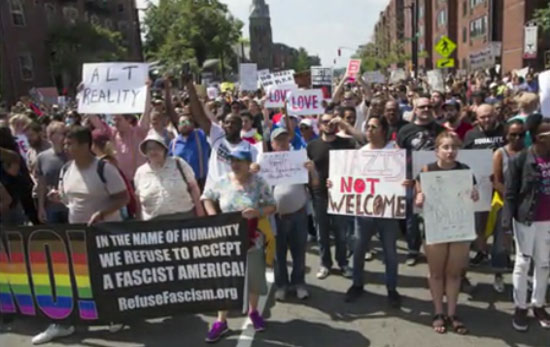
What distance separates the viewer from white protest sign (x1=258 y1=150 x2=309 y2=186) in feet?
17.8

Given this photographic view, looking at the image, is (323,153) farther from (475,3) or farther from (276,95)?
(475,3)

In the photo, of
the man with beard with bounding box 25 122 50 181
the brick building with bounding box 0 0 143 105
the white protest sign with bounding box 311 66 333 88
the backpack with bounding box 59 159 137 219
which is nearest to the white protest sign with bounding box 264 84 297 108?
the man with beard with bounding box 25 122 50 181

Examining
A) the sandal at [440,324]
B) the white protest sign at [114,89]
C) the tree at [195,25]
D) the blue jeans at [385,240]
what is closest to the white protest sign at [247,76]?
the white protest sign at [114,89]

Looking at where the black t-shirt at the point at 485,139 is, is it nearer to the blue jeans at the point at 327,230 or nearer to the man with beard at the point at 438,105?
the blue jeans at the point at 327,230

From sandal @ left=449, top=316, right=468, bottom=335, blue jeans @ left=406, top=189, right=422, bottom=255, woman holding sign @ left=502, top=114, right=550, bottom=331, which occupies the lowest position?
sandal @ left=449, top=316, right=468, bottom=335

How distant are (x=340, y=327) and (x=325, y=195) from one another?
162cm

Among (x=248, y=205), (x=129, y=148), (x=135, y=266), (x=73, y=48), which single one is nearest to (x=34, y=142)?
(x=129, y=148)

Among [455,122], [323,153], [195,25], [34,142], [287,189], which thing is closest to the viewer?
[287,189]

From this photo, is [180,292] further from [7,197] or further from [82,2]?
[82,2]

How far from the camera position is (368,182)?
17.2 feet

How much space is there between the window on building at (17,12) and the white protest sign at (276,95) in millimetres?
29503

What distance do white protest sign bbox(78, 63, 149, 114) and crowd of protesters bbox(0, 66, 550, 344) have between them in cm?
39

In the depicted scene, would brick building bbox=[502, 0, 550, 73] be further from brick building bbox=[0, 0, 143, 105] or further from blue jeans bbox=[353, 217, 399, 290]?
blue jeans bbox=[353, 217, 399, 290]

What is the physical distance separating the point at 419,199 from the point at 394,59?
55383mm
